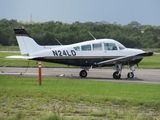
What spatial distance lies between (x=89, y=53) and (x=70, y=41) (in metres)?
56.0

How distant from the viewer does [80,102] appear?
15344mm

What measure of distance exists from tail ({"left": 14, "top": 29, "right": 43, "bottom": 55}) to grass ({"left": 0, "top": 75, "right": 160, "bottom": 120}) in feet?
24.8

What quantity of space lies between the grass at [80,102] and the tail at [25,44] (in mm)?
7570

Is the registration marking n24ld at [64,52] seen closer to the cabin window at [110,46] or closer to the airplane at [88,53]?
the airplane at [88,53]

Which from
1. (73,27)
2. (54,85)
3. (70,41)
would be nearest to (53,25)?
(73,27)

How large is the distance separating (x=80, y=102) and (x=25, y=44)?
12879 millimetres

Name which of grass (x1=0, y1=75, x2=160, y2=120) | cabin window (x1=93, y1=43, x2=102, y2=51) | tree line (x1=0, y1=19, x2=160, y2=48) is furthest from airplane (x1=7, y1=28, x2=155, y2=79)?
tree line (x1=0, y1=19, x2=160, y2=48)

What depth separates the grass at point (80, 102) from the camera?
12.9m

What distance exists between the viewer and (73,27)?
97000 millimetres

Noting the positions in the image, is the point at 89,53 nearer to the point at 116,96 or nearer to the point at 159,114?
the point at 116,96

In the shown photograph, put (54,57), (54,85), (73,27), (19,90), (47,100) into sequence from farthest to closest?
(73,27) → (54,57) → (54,85) → (19,90) → (47,100)

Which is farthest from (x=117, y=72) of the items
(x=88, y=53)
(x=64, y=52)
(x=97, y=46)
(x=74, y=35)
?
(x=74, y=35)

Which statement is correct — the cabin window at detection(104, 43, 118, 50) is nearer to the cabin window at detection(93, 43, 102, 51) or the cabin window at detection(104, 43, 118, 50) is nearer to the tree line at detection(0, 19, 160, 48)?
the cabin window at detection(93, 43, 102, 51)

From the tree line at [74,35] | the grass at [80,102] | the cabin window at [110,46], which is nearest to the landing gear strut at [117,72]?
the cabin window at [110,46]
